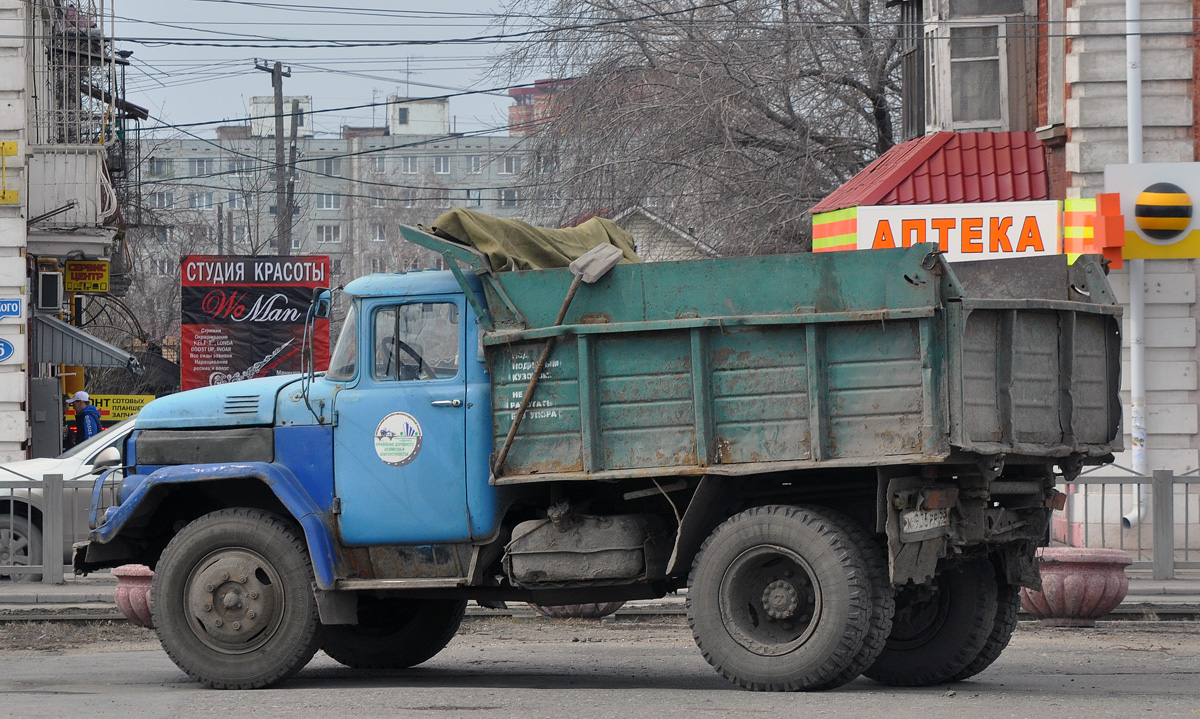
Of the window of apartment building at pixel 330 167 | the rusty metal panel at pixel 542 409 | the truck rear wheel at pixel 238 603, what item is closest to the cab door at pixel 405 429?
the rusty metal panel at pixel 542 409

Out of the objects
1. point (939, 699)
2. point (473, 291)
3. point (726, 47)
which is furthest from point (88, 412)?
point (939, 699)

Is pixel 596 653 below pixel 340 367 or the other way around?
below

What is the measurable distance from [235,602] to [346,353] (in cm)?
167

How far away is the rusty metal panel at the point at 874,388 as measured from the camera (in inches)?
311

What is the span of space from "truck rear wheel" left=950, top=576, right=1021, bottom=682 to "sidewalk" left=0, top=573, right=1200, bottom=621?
162 inches

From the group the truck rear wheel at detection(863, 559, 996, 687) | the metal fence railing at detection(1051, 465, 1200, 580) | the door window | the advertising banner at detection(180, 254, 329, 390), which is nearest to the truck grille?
the door window

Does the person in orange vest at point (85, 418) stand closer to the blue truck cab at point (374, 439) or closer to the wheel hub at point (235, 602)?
the blue truck cab at point (374, 439)

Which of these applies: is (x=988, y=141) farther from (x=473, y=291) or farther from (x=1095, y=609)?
(x=473, y=291)

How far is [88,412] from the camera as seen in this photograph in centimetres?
2156

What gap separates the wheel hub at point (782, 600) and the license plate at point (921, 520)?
74cm

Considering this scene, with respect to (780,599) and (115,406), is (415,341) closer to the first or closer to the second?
(780,599)

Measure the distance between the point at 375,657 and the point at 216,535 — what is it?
174 cm

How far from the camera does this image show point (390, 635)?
10180mm

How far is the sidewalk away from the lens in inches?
523
